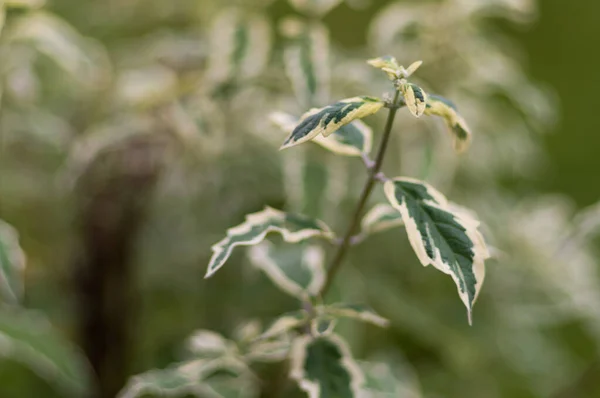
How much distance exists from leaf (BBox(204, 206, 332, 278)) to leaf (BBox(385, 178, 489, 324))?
0.08 metres

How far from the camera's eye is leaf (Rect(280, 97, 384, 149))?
1.40ft

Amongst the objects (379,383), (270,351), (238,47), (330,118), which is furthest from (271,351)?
(238,47)

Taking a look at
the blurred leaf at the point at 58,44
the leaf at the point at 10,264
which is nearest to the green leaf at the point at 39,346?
the leaf at the point at 10,264

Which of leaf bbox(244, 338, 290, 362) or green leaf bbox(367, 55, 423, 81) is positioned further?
leaf bbox(244, 338, 290, 362)

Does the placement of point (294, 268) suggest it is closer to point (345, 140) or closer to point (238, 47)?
point (345, 140)

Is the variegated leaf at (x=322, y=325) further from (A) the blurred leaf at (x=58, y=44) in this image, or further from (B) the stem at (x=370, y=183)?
(A) the blurred leaf at (x=58, y=44)

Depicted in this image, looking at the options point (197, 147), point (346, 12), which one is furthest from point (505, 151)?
point (346, 12)

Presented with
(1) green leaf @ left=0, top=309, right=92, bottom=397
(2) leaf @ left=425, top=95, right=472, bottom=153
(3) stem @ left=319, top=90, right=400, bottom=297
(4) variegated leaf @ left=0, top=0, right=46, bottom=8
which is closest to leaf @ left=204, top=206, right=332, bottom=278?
(3) stem @ left=319, top=90, right=400, bottom=297

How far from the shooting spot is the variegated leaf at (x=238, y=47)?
78 cm

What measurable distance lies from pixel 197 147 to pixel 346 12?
950mm

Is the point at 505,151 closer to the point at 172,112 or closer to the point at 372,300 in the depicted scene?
the point at 372,300

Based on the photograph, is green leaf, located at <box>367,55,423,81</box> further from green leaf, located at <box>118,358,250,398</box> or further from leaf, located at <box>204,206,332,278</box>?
green leaf, located at <box>118,358,250,398</box>

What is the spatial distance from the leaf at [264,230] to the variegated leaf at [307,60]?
0.60 feet

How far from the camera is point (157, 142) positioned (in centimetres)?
92
